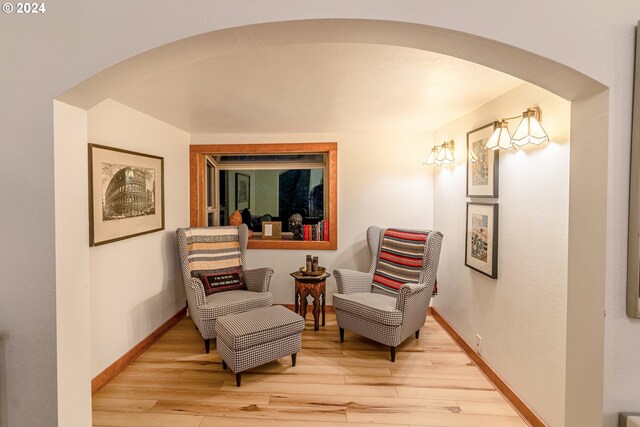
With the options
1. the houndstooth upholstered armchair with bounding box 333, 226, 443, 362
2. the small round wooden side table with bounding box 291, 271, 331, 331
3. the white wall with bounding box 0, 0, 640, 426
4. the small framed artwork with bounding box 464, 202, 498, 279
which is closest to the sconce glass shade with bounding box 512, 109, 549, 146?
the small framed artwork with bounding box 464, 202, 498, 279

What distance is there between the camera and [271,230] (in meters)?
4.22

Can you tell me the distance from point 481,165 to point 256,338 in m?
2.30

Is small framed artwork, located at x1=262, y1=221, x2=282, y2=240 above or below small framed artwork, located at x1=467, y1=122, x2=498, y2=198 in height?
below

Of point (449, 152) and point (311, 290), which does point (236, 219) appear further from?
point (449, 152)

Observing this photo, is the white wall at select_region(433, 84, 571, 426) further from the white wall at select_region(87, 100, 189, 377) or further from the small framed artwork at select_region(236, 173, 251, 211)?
the white wall at select_region(87, 100, 189, 377)

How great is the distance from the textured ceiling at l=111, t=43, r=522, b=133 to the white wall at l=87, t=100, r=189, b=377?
0.65 ft

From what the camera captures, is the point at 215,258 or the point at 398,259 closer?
the point at 398,259

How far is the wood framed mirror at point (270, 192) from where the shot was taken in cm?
405

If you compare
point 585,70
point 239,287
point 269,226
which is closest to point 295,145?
point 269,226

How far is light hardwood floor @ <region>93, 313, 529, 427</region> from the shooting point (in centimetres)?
206

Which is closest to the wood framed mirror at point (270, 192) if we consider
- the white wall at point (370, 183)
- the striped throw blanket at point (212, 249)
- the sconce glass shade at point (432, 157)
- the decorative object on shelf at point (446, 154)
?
the white wall at point (370, 183)

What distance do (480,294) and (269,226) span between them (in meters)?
2.61

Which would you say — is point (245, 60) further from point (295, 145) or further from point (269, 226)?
point (269, 226)

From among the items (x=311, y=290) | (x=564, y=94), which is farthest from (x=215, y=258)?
(x=564, y=94)
